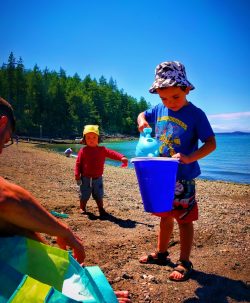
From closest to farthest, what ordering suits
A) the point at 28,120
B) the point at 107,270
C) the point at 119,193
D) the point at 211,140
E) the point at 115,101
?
the point at 211,140
the point at 107,270
the point at 119,193
the point at 28,120
the point at 115,101

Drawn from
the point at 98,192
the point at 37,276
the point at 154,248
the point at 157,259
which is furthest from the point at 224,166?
the point at 37,276

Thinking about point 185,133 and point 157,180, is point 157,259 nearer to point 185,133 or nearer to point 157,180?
point 157,180

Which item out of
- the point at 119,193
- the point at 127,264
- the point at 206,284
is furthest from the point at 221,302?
the point at 119,193

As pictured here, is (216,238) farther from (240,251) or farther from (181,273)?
(181,273)

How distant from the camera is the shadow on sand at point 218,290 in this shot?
8.79 feet

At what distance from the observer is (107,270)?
3145 millimetres

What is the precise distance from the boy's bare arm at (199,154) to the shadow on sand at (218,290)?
1.19 m

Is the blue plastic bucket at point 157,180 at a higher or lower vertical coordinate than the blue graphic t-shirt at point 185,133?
lower

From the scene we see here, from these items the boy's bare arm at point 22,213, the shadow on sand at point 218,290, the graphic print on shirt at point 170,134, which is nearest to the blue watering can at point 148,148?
the graphic print on shirt at point 170,134

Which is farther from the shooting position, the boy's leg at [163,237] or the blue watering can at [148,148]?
the boy's leg at [163,237]

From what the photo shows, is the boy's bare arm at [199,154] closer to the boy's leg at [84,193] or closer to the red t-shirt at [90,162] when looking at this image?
the red t-shirt at [90,162]

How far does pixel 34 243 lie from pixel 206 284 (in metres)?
2.02

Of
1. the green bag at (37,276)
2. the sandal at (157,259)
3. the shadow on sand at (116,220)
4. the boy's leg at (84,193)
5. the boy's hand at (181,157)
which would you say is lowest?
the shadow on sand at (116,220)

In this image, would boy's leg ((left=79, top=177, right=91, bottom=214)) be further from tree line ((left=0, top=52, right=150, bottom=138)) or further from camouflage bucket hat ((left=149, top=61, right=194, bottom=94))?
tree line ((left=0, top=52, right=150, bottom=138))
